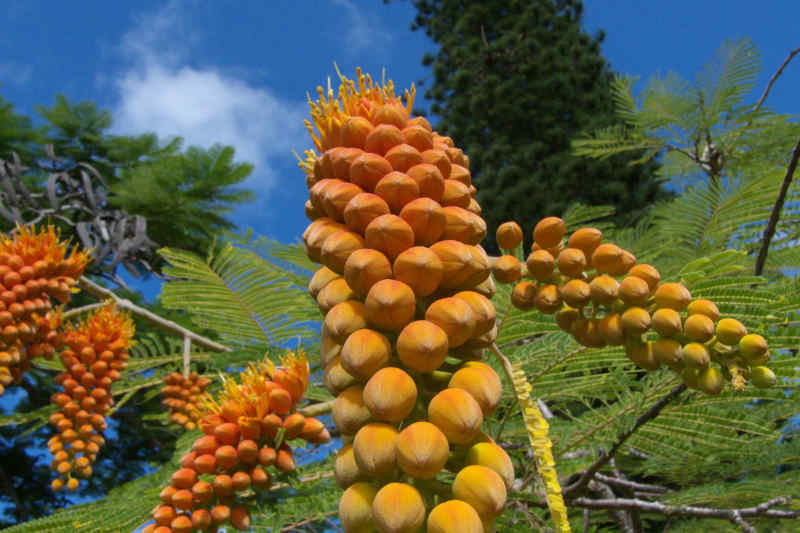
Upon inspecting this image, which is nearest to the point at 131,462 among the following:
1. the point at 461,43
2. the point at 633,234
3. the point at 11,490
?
the point at 11,490

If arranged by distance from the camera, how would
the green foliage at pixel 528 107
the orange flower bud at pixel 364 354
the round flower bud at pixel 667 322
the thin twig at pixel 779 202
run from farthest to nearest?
the green foliage at pixel 528 107 → the thin twig at pixel 779 202 → the round flower bud at pixel 667 322 → the orange flower bud at pixel 364 354

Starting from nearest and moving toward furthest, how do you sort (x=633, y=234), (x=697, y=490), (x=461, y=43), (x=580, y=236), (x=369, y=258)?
(x=369, y=258) → (x=580, y=236) → (x=697, y=490) → (x=633, y=234) → (x=461, y=43)

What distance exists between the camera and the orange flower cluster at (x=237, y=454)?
970 mm

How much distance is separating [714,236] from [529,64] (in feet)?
38.9

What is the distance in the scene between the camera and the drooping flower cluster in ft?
1.74

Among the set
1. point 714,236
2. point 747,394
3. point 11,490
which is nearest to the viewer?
point 747,394

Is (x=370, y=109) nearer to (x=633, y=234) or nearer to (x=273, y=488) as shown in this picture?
(x=273, y=488)

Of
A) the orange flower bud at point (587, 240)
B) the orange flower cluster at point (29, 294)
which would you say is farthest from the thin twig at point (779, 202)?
the orange flower cluster at point (29, 294)

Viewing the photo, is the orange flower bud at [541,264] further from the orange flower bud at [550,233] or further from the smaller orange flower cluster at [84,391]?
the smaller orange flower cluster at [84,391]

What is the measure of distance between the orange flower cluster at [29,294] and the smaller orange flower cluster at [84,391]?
0.35 feet

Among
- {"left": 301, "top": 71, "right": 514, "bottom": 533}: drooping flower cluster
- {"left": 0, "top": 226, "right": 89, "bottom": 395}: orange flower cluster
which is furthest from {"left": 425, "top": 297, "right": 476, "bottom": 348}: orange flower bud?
{"left": 0, "top": 226, "right": 89, "bottom": 395}: orange flower cluster

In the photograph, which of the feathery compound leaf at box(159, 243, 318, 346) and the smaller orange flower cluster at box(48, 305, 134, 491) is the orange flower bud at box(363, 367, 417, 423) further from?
the smaller orange flower cluster at box(48, 305, 134, 491)

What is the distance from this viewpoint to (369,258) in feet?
2.12

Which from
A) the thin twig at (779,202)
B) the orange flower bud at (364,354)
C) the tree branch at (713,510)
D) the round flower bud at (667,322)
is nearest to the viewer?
the orange flower bud at (364,354)
